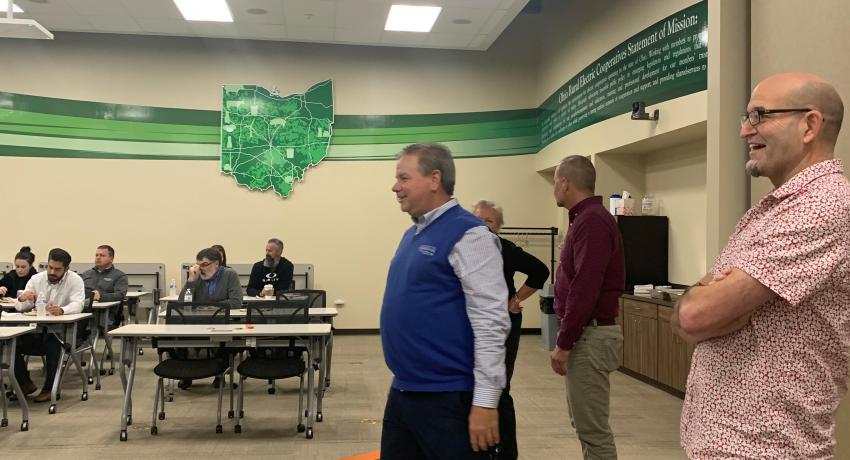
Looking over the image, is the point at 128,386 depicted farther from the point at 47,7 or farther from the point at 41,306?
the point at 47,7

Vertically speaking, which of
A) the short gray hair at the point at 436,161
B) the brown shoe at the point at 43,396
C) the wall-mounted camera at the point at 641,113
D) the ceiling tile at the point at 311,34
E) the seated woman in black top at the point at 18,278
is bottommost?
the brown shoe at the point at 43,396

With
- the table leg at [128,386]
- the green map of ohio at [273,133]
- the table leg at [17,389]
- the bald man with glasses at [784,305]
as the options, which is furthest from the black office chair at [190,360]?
the green map of ohio at [273,133]

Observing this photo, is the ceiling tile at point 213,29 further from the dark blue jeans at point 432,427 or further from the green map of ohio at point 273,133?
the dark blue jeans at point 432,427

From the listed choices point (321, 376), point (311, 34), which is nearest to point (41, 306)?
point (321, 376)

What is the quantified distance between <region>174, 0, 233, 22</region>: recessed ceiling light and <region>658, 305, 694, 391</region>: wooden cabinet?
600 centimetres

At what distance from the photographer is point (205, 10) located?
26.6 ft

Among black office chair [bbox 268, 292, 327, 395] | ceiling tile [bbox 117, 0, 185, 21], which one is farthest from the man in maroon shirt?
ceiling tile [bbox 117, 0, 185, 21]

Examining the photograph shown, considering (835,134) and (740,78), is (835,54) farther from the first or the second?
(835,134)

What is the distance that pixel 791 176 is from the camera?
4.44ft

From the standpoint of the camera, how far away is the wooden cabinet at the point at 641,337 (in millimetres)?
6141

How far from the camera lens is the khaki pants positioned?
9.21ft

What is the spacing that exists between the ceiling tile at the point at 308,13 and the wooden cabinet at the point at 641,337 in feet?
16.0

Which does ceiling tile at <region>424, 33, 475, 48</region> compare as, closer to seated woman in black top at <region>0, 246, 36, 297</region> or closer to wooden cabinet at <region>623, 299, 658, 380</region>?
wooden cabinet at <region>623, 299, 658, 380</region>

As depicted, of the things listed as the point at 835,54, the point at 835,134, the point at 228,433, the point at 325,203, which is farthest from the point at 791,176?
the point at 325,203
